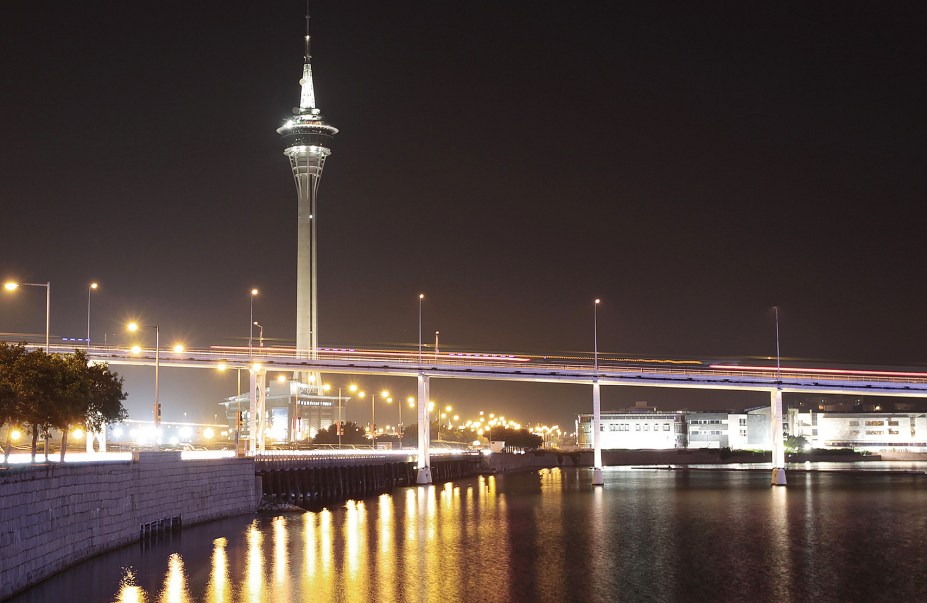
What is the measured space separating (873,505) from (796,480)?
50050mm

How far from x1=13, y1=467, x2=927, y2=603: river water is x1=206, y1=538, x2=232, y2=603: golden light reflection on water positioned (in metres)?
0.11

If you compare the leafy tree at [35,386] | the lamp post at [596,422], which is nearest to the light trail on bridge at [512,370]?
the lamp post at [596,422]

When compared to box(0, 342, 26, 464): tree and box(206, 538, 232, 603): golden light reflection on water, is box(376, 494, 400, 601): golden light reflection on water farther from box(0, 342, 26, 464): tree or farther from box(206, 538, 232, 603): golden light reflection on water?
box(0, 342, 26, 464): tree

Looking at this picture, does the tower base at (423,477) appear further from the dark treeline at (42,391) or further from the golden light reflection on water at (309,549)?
the dark treeline at (42,391)

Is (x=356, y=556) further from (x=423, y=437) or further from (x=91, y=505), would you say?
(x=423, y=437)

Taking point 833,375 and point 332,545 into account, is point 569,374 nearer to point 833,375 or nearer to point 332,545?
point 833,375

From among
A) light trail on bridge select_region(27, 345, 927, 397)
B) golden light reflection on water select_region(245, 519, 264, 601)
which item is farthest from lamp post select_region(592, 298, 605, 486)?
golden light reflection on water select_region(245, 519, 264, 601)

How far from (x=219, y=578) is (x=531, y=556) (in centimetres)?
1733

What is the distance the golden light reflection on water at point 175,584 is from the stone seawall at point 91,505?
9.91ft

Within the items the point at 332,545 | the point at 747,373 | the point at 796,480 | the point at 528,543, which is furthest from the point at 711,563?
the point at 796,480

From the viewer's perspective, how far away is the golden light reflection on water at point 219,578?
4281cm

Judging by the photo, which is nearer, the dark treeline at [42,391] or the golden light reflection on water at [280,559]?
the golden light reflection on water at [280,559]

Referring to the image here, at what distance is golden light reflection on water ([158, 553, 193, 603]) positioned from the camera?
139 feet

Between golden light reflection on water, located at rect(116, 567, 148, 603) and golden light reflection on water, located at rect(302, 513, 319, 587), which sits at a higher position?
golden light reflection on water, located at rect(116, 567, 148, 603)
